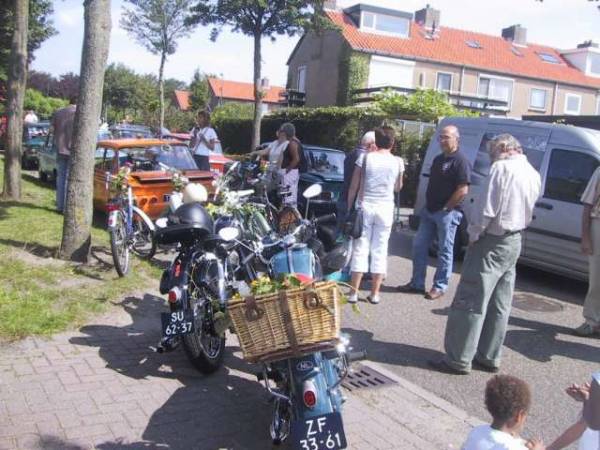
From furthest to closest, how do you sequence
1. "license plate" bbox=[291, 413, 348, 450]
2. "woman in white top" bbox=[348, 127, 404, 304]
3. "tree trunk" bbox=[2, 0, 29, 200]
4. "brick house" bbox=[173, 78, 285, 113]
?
"brick house" bbox=[173, 78, 285, 113]
"tree trunk" bbox=[2, 0, 29, 200]
"woman in white top" bbox=[348, 127, 404, 304]
"license plate" bbox=[291, 413, 348, 450]

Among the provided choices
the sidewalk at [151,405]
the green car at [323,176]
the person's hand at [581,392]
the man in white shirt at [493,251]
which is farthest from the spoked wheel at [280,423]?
the green car at [323,176]

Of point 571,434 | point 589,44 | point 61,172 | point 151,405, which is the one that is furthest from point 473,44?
point 571,434

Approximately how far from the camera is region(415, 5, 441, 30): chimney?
133 ft

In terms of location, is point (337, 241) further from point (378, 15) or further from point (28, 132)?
point (378, 15)

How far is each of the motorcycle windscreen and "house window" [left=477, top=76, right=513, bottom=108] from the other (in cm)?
3699

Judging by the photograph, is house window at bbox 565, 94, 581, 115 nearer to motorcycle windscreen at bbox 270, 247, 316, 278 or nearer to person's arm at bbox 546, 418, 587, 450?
motorcycle windscreen at bbox 270, 247, 316, 278

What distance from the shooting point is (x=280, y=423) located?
3676 mm

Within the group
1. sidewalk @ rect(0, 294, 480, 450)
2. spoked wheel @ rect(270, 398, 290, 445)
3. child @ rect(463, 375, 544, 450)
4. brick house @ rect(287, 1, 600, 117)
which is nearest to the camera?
child @ rect(463, 375, 544, 450)

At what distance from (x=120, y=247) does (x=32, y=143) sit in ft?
44.7

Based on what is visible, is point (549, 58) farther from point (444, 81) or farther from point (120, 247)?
point (120, 247)

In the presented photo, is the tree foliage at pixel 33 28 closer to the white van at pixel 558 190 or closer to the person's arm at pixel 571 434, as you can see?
the white van at pixel 558 190

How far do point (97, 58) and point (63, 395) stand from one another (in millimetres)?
4378

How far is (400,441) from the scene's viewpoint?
402cm

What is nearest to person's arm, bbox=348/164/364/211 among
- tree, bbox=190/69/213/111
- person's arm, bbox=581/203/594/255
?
person's arm, bbox=581/203/594/255
